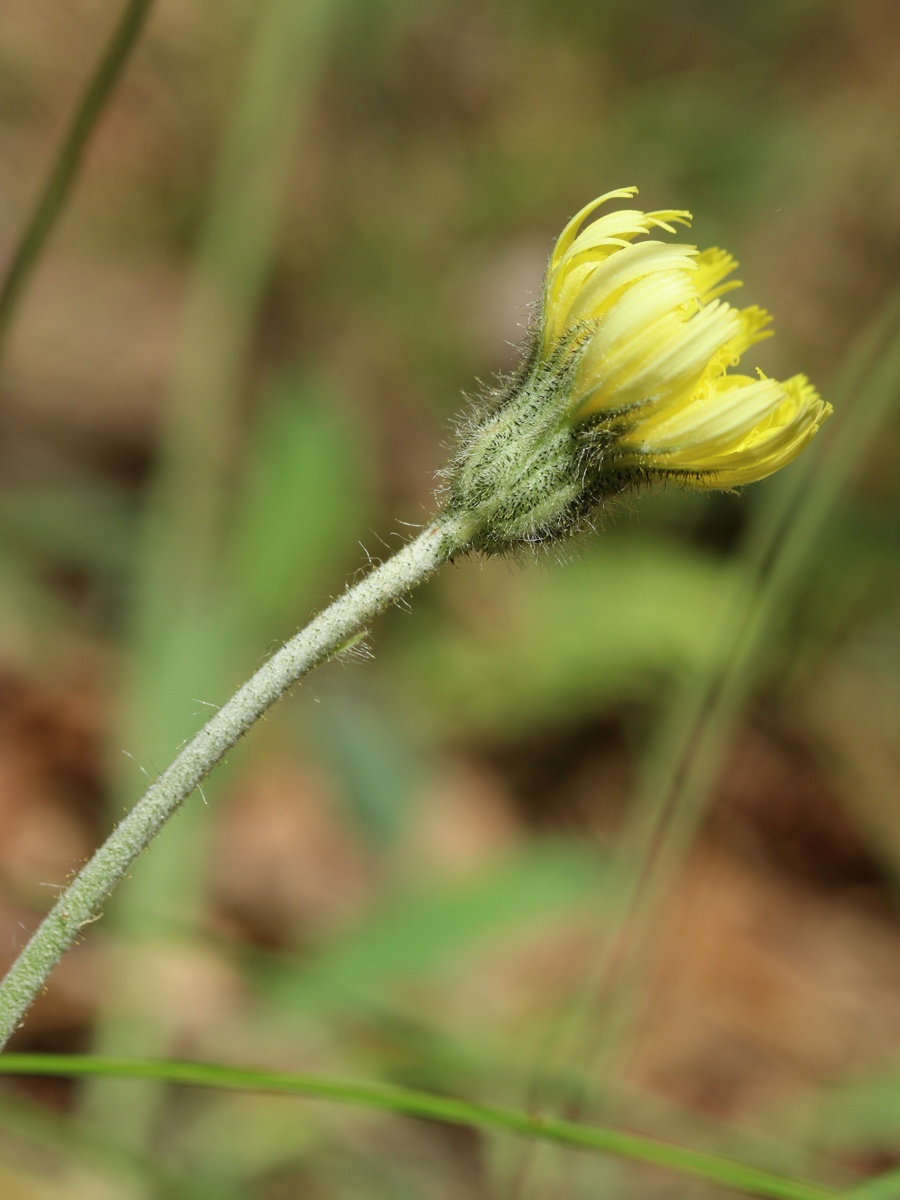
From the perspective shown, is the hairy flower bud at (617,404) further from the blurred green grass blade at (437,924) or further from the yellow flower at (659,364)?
the blurred green grass blade at (437,924)

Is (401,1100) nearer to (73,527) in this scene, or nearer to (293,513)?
(293,513)

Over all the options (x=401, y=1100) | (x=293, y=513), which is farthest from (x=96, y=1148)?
(x=293, y=513)

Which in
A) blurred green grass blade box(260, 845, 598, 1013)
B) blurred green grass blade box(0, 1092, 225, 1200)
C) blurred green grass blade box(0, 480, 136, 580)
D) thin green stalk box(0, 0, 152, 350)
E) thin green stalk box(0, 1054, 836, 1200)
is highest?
blurred green grass blade box(0, 480, 136, 580)

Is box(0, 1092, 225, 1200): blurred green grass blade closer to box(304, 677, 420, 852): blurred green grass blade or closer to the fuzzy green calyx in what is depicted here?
box(304, 677, 420, 852): blurred green grass blade

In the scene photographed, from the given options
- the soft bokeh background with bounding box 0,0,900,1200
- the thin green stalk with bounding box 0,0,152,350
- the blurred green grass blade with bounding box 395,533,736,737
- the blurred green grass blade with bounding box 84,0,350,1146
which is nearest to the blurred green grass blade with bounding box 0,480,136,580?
the soft bokeh background with bounding box 0,0,900,1200

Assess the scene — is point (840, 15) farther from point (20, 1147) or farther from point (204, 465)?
point (20, 1147)

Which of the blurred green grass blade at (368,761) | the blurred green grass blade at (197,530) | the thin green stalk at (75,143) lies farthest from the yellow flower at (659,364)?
the blurred green grass blade at (368,761)
